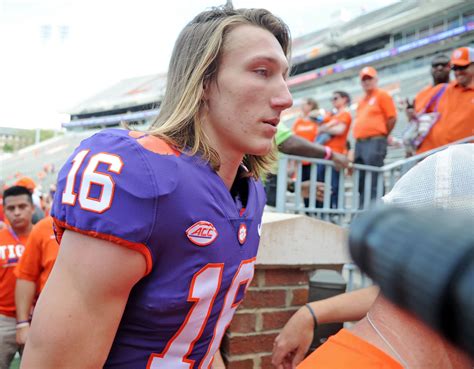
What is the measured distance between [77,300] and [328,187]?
4.00 metres

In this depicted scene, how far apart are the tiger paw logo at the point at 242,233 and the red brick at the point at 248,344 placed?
0.98 metres

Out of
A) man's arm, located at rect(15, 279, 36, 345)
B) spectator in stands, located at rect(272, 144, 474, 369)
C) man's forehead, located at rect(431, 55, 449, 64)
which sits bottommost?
man's arm, located at rect(15, 279, 36, 345)

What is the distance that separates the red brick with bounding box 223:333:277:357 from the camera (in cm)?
218

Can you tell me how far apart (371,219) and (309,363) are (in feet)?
2.67

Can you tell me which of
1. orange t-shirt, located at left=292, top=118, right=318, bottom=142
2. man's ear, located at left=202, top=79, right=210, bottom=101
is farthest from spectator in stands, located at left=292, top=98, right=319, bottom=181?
man's ear, located at left=202, top=79, right=210, bottom=101

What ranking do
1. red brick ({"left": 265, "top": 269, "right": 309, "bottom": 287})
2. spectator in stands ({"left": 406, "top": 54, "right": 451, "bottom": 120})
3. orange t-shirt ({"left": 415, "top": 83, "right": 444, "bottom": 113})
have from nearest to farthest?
red brick ({"left": 265, "top": 269, "right": 309, "bottom": 287})
orange t-shirt ({"left": 415, "top": 83, "right": 444, "bottom": 113})
spectator in stands ({"left": 406, "top": 54, "right": 451, "bottom": 120})

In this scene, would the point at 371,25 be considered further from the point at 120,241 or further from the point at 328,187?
the point at 120,241

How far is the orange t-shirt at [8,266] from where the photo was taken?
12.1 ft

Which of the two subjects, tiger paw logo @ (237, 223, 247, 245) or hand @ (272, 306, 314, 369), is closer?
tiger paw logo @ (237, 223, 247, 245)

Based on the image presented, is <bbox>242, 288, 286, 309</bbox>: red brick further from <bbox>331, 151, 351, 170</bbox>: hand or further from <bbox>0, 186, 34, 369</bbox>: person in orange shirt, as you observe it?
<bbox>331, 151, 351, 170</bbox>: hand

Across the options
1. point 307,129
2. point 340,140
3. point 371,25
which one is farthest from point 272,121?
point 371,25

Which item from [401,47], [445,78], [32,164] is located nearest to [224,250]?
→ [445,78]

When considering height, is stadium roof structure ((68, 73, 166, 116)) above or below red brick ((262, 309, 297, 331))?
above

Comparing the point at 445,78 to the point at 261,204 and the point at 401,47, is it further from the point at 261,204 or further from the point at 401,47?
the point at 401,47
